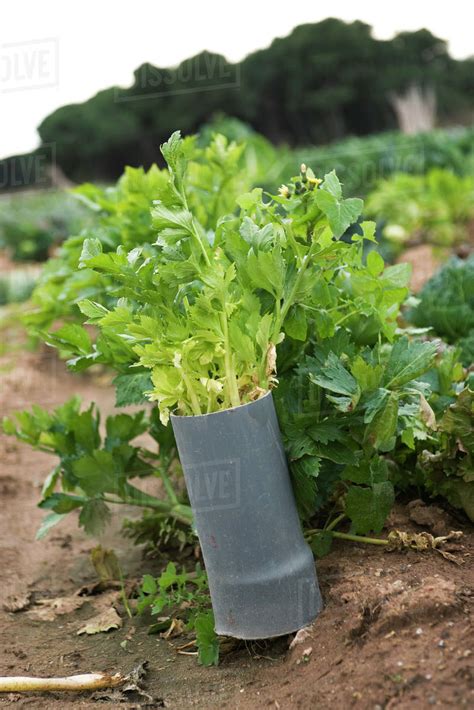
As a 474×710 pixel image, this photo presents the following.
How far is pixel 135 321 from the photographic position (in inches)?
104

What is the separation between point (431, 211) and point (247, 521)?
8.88 m

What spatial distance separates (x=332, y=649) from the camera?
232 cm

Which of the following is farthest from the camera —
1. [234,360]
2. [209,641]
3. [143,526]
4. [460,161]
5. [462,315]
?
[460,161]

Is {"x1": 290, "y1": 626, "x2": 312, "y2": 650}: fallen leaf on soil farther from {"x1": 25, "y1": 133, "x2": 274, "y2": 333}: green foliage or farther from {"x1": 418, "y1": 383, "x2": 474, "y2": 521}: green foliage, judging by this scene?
{"x1": 25, "y1": 133, "x2": 274, "y2": 333}: green foliage

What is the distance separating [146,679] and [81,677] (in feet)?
0.64

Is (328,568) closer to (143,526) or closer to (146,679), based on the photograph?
(146,679)

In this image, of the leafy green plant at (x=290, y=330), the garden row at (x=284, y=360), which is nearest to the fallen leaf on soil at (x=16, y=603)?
the garden row at (x=284, y=360)

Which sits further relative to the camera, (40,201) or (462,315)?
(40,201)

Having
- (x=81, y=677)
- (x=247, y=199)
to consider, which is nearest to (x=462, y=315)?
(x=247, y=199)

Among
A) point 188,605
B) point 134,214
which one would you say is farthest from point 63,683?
point 134,214

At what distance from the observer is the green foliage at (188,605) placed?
259 cm

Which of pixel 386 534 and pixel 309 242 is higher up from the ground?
pixel 309 242

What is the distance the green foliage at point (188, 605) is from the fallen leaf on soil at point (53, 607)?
0.31 m

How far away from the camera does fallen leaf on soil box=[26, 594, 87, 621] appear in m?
3.32
